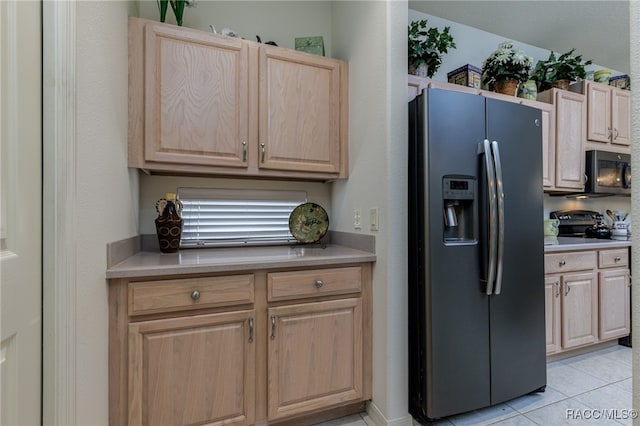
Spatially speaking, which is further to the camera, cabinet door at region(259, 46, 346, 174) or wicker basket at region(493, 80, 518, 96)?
wicker basket at region(493, 80, 518, 96)

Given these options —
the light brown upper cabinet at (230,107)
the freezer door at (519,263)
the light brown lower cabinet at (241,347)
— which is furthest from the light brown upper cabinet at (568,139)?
the light brown lower cabinet at (241,347)

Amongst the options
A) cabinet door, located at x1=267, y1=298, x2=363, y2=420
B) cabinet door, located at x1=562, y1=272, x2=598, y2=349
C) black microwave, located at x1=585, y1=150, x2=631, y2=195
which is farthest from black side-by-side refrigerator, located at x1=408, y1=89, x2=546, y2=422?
black microwave, located at x1=585, y1=150, x2=631, y2=195

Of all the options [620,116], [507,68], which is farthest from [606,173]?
[507,68]

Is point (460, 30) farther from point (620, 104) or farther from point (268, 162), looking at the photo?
point (268, 162)

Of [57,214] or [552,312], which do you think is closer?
[57,214]

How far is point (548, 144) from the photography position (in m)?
2.57

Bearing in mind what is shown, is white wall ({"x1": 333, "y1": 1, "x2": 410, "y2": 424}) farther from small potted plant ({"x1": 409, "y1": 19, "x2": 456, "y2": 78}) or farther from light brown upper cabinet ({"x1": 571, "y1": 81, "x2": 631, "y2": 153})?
light brown upper cabinet ({"x1": 571, "y1": 81, "x2": 631, "y2": 153})

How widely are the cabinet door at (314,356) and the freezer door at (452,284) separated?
0.40 metres

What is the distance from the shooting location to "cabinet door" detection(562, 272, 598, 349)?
7.36ft

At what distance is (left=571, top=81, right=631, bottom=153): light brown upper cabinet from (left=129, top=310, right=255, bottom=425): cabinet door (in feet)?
11.4

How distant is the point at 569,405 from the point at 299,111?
244cm

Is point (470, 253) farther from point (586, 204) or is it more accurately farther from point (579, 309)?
point (586, 204)

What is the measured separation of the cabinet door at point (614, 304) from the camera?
2398mm

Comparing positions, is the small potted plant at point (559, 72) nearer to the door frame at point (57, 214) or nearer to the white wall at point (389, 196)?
the white wall at point (389, 196)
